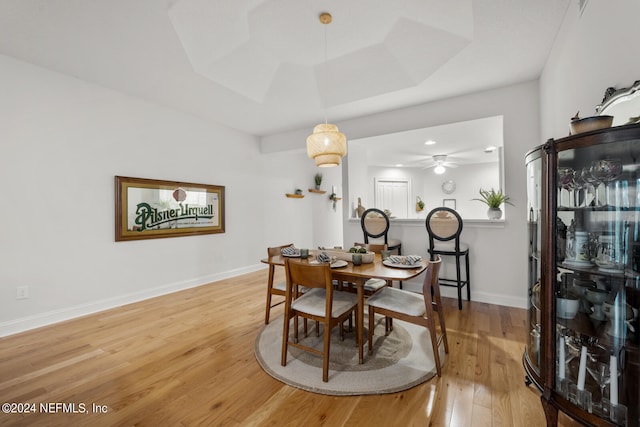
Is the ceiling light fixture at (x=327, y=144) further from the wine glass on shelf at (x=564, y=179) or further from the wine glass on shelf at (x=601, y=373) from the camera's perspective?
the wine glass on shelf at (x=601, y=373)

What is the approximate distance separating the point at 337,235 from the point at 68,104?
589cm

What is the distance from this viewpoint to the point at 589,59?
1.74 m

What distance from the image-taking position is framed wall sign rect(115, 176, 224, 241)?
340 cm

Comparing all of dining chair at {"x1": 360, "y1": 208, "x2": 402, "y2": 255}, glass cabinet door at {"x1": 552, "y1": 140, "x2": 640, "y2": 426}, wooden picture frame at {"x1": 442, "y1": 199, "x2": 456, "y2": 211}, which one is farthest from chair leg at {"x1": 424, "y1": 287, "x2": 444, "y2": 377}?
wooden picture frame at {"x1": 442, "y1": 199, "x2": 456, "y2": 211}

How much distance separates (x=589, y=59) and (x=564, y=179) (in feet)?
3.39

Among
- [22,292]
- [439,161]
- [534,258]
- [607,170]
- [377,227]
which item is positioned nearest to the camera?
[607,170]

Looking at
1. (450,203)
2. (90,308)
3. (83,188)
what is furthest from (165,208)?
(450,203)

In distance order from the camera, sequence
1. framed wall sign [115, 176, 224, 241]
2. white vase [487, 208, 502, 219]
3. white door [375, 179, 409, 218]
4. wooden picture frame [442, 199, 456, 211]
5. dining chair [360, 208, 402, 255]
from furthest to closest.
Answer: white door [375, 179, 409, 218]
wooden picture frame [442, 199, 456, 211]
dining chair [360, 208, 402, 255]
framed wall sign [115, 176, 224, 241]
white vase [487, 208, 502, 219]

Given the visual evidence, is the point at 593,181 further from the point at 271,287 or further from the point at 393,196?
the point at 393,196

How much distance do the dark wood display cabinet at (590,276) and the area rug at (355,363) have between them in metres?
0.75

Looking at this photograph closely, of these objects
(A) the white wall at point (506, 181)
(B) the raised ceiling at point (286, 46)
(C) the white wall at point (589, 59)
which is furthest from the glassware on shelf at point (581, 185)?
(A) the white wall at point (506, 181)

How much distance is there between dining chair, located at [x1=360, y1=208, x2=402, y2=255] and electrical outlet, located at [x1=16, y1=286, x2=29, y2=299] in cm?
373

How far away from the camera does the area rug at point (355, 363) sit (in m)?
1.77

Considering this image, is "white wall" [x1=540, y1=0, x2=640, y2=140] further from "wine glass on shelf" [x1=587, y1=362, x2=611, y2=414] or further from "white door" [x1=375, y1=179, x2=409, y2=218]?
"white door" [x1=375, y1=179, x2=409, y2=218]
